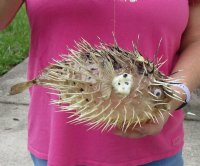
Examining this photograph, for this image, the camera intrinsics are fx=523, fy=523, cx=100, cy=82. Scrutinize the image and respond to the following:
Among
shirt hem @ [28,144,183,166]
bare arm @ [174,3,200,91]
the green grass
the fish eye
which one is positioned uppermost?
the green grass

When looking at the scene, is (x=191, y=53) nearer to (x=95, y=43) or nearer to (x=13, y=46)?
(x=95, y=43)

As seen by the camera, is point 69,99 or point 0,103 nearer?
point 69,99

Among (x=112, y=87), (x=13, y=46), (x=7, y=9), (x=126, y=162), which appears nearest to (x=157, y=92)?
(x=112, y=87)

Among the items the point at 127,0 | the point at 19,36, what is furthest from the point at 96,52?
the point at 19,36

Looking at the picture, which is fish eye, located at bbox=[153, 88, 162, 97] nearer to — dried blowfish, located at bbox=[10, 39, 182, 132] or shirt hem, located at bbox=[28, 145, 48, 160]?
dried blowfish, located at bbox=[10, 39, 182, 132]

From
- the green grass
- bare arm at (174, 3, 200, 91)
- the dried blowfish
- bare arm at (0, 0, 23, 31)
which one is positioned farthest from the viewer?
the green grass

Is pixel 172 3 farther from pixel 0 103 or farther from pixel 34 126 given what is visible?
pixel 0 103

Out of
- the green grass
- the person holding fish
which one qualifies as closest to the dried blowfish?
the person holding fish
